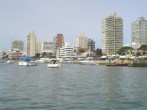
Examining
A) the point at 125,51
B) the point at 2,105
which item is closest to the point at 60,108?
the point at 2,105

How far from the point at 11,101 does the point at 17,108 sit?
284 cm

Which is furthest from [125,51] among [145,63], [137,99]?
[137,99]

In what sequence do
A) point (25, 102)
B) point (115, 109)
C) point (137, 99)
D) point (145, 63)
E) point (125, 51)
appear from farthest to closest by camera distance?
point (125, 51) < point (145, 63) < point (137, 99) < point (25, 102) < point (115, 109)

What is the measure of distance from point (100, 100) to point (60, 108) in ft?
14.8

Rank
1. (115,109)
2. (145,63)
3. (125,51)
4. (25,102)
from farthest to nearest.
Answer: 1. (125,51)
2. (145,63)
3. (25,102)
4. (115,109)

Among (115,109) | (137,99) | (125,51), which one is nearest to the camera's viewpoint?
(115,109)

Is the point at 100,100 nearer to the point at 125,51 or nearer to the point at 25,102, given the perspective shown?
the point at 25,102

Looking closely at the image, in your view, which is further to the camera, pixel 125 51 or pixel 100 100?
pixel 125 51

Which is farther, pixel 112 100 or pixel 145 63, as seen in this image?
pixel 145 63

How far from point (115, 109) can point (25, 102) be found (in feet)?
22.0

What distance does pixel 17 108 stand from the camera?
68.9 feet

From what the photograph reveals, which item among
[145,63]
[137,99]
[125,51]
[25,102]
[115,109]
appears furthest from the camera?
[125,51]

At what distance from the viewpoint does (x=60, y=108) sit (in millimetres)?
21031

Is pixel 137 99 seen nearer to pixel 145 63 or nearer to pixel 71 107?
pixel 71 107
